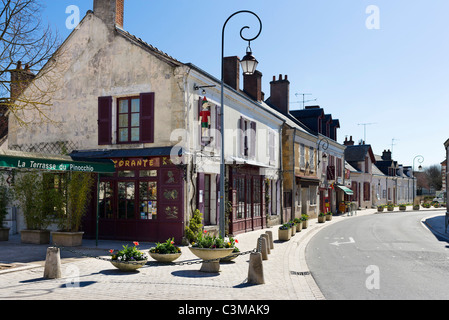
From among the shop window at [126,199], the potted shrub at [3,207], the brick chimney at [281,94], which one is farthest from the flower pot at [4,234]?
the brick chimney at [281,94]

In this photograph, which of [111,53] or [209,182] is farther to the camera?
[209,182]

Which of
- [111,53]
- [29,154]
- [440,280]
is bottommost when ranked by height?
[440,280]

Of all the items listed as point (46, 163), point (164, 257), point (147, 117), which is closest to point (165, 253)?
point (164, 257)

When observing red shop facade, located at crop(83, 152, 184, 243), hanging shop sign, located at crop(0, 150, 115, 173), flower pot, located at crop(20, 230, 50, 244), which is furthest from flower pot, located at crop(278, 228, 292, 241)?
flower pot, located at crop(20, 230, 50, 244)

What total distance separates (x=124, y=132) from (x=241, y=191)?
5.90 m

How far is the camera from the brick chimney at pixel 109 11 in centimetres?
1564

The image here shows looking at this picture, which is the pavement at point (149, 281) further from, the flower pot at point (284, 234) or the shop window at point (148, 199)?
the flower pot at point (284, 234)

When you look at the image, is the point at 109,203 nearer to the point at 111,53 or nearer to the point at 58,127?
the point at 58,127

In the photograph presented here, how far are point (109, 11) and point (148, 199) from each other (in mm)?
6857

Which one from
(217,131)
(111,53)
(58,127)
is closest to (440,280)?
(217,131)

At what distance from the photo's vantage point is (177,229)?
14.2m

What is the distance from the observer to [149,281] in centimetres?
859

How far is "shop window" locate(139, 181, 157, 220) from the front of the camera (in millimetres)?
14648
